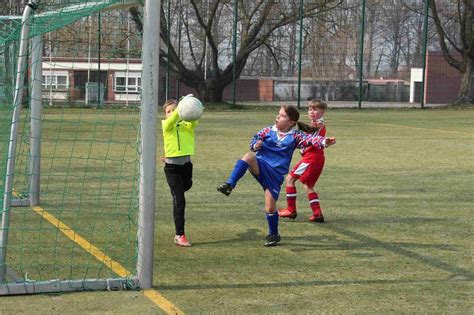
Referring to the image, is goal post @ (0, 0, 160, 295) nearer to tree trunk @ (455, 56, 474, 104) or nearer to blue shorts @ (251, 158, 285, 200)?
blue shorts @ (251, 158, 285, 200)

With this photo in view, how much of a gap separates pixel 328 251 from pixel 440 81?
116 ft

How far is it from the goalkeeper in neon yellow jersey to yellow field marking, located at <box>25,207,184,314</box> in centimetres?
82

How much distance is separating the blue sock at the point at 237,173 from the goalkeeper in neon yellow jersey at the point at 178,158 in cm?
48

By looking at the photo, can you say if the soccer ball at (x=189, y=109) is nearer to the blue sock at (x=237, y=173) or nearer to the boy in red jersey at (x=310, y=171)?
the blue sock at (x=237, y=173)

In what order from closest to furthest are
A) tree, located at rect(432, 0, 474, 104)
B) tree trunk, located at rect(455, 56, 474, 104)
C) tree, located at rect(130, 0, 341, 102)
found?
tree, located at rect(130, 0, 341, 102)
tree, located at rect(432, 0, 474, 104)
tree trunk, located at rect(455, 56, 474, 104)

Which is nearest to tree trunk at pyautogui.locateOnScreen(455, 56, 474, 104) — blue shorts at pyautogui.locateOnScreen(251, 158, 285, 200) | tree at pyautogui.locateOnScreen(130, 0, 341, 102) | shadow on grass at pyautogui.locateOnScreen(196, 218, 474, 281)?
tree at pyautogui.locateOnScreen(130, 0, 341, 102)

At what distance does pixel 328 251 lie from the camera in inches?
301

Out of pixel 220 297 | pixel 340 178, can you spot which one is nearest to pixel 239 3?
pixel 340 178

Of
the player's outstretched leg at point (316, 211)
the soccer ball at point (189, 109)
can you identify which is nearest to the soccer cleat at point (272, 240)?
the player's outstretched leg at point (316, 211)

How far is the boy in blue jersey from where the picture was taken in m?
7.85

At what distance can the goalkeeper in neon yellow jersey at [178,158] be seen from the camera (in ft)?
25.6

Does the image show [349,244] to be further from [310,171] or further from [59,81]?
[59,81]

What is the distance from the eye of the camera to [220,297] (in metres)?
5.99

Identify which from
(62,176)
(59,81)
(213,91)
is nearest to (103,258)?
(62,176)
